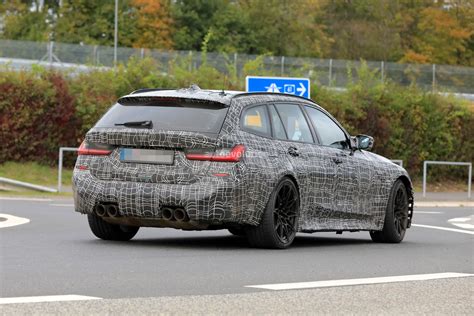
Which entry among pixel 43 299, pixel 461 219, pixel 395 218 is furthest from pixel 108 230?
pixel 461 219

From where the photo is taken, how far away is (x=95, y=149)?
13031 mm

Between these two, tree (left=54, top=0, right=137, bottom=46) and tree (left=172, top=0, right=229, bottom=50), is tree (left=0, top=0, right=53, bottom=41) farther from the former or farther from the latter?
tree (left=172, top=0, right=229, bottom=50)

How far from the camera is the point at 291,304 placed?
8.41m

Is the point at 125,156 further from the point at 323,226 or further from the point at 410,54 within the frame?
the point at 410,54

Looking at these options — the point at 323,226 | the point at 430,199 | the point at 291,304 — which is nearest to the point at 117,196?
the point at 323,226

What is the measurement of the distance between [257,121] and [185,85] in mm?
24047

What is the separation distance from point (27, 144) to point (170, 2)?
55705mm

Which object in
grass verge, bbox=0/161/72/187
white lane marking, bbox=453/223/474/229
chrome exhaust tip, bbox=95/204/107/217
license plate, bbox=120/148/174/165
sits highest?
license plate, bbox=120/148/174/165

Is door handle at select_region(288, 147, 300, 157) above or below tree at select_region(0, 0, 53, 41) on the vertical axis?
below

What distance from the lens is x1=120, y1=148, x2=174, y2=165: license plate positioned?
41.4 ft

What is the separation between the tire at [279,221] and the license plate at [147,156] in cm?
105

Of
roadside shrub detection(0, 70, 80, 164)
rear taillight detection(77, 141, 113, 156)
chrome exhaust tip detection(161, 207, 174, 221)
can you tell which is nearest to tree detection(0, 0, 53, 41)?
roadside shrub detection(0, 70, 80, 164)

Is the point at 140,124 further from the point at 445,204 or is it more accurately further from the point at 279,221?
the point at 445,204

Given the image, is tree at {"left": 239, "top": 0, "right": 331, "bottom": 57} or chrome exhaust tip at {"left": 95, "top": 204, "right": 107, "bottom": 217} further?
tree at {"left": 239, "top": 0, "right": 331, "bottom": 57}
